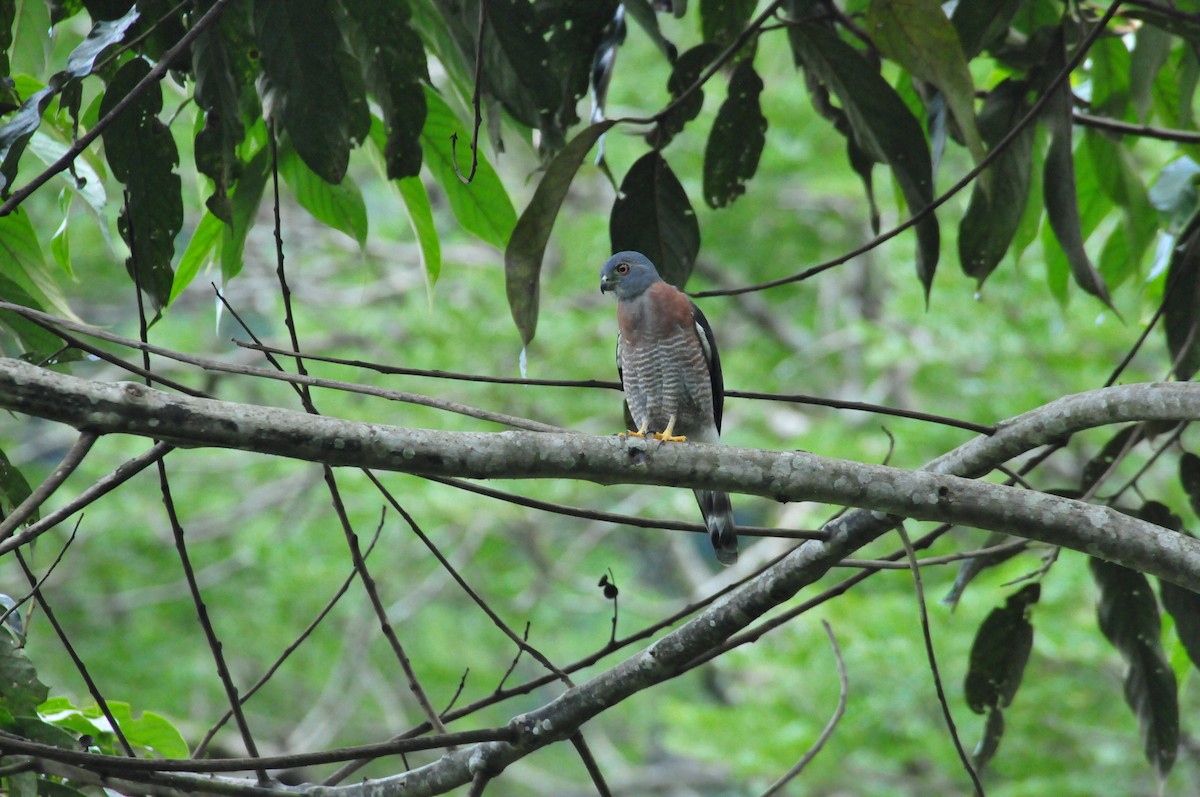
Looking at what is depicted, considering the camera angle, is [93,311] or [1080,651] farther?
[93,311]

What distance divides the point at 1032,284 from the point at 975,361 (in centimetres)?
111

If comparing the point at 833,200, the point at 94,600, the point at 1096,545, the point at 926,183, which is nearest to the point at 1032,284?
the point at 833,200

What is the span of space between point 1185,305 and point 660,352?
1454 millimetres

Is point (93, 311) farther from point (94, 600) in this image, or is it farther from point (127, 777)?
point (127, 777)

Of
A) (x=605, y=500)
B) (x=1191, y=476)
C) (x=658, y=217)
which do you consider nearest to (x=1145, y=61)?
(x=1191, y=476)

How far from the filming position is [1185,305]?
→ 2.69 m

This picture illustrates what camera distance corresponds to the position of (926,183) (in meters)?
2.32

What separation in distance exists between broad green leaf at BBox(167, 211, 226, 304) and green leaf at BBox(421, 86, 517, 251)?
1.68 feet

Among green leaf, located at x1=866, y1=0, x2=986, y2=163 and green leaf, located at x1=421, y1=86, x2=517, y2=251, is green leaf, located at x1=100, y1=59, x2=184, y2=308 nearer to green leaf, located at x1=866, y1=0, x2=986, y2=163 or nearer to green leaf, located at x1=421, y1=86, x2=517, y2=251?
green leaf, located at x1=421, y1=86, x2=517, y2=251

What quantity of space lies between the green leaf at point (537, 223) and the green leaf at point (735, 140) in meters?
0.63

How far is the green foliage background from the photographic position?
728 cm

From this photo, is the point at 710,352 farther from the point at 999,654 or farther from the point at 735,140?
the point at 999,654

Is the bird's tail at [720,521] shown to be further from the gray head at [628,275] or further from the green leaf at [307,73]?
the green leaf at [307,73]

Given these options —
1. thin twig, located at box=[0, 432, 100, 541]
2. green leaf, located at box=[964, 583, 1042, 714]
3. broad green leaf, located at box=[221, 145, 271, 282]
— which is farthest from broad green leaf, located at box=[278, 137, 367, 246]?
green leaf, located at box=[964, 583, 1042, 714]
